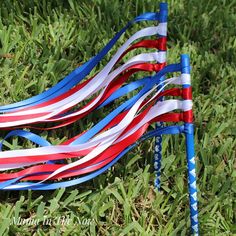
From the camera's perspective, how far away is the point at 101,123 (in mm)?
2275

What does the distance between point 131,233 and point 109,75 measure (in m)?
0.68

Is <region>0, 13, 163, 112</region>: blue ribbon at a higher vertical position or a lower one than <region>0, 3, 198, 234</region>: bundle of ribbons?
higher

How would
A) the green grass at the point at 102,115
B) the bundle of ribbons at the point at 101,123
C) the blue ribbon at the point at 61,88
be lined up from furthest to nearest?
the blue ribbon at the point at 61,88, the green grass at the point at 102,115, the bundle of ribbons at the point at 101,123

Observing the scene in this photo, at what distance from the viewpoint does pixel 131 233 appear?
2064mm

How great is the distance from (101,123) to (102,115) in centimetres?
24

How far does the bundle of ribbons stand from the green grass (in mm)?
66

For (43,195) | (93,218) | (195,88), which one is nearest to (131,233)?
(93,218)

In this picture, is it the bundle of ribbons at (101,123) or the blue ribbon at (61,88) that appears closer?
the bundle of ribbons at (101,123)

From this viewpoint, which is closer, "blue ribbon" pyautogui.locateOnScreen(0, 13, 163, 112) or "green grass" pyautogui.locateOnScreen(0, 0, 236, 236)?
"green grass" pyautogui.locateOnScreen(0, 0, 236, 236)

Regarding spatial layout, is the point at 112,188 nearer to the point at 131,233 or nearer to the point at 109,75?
the point at 131,233

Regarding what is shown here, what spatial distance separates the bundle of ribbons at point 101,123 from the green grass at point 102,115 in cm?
7

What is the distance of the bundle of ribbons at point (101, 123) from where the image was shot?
1995 millimetres

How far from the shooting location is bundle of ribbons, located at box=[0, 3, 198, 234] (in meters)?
2.00

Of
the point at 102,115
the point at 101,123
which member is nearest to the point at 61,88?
the point at 102,115
